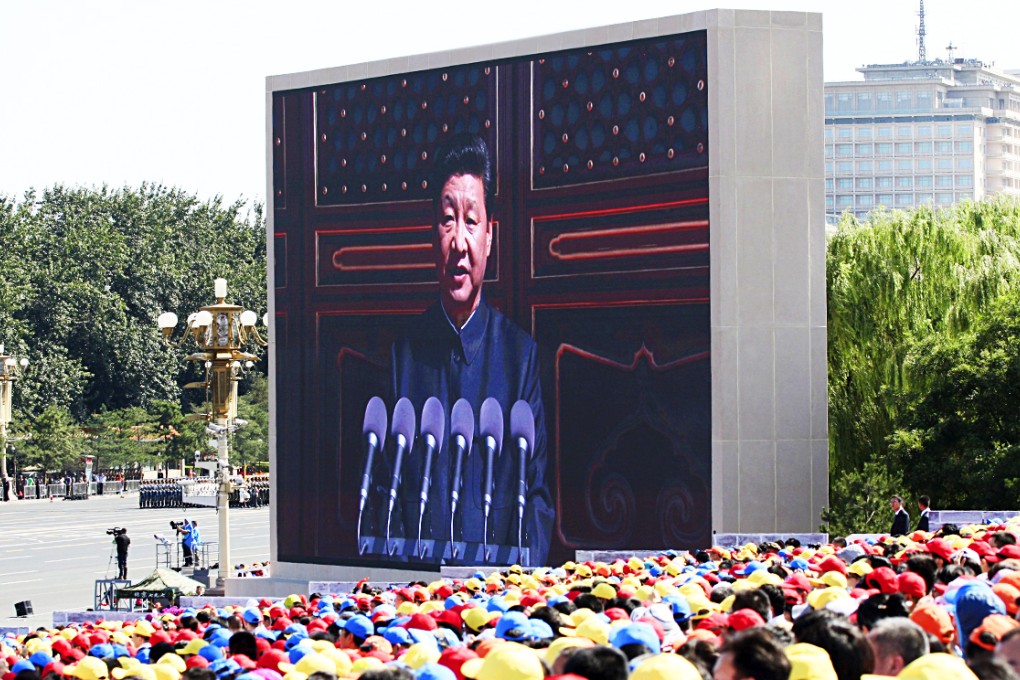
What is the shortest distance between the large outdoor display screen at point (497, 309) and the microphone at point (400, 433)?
2.3 inches

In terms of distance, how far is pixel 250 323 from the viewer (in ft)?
112

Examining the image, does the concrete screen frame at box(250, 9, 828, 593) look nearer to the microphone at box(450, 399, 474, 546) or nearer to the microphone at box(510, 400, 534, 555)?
the microphone at box(510, 400, 534, 555)

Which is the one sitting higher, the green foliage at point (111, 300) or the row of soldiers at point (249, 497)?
the green foliage at point (111, 300)

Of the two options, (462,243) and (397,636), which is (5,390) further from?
(397,636)

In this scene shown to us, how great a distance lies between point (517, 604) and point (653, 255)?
16956mm

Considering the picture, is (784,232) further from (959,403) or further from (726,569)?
(726,569)

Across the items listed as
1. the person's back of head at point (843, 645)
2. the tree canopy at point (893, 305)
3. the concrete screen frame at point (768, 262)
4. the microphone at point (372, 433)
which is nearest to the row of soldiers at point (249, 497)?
the microphone at point (372, 433)

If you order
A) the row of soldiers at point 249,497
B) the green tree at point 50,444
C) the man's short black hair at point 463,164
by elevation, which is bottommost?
the row of soldiers at point 249,497

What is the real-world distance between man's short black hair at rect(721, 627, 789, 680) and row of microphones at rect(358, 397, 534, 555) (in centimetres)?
2376

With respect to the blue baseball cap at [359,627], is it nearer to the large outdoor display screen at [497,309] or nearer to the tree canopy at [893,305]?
the large outdoor display screen at [497,309]

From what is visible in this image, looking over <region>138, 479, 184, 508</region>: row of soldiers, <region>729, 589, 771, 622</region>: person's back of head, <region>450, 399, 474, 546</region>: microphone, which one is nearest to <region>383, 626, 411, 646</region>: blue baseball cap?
<region>729, 589, 771, 622</region>: person's back of head

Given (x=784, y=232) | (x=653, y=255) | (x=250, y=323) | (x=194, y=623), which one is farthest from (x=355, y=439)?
(x=194, y=623)

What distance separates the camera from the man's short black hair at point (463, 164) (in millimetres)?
31672

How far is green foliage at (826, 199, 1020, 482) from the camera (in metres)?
32.8
